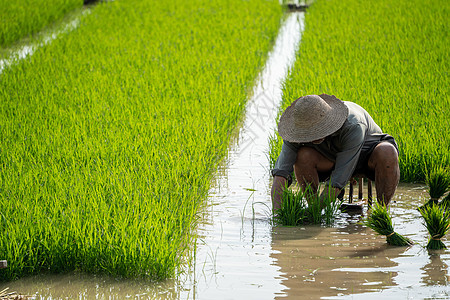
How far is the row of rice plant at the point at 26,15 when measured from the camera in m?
9.27

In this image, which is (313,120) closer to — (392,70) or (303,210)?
(303,210)

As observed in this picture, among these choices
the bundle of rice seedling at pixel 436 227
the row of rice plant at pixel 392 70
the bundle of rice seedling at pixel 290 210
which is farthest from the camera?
the row of rice plant at pixel 392 70

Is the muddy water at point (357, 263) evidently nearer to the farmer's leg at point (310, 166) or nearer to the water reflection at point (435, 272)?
the water reflection at point (435, 272)

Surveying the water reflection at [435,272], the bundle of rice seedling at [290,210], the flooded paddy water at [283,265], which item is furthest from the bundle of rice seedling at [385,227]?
the bundle of rice seedling at [290,210]

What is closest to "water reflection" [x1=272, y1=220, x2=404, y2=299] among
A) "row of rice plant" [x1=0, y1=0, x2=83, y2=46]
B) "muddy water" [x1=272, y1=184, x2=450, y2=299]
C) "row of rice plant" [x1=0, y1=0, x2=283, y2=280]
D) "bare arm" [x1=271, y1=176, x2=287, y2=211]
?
"muddy water" [x1=272, y1=184, x2=450, y2=299]

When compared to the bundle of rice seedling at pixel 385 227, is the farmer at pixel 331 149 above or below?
above

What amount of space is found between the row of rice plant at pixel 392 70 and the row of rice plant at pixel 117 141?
69 centimetres

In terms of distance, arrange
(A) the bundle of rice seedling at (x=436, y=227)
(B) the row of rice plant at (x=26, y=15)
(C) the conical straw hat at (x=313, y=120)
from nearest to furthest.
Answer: (A) the bundle of rice seedling at (x=436, y=227)
(C) the conical straw hat at (x=313, y=120)
(B) the row of rice plant at (x=26, y=15)

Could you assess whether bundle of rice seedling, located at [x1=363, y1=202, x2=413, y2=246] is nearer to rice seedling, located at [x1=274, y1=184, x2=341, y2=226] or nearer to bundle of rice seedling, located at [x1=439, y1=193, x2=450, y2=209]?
rice seedling, located at [x1=274, y1=184, x2=341, y2=226]

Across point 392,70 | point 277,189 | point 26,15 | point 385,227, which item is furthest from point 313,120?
point 26,15

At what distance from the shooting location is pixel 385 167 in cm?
328

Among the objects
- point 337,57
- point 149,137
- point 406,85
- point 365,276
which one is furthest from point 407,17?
point 365,276

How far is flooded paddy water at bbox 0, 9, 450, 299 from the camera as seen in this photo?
101 inches

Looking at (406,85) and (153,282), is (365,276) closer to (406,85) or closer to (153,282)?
(153,282)
